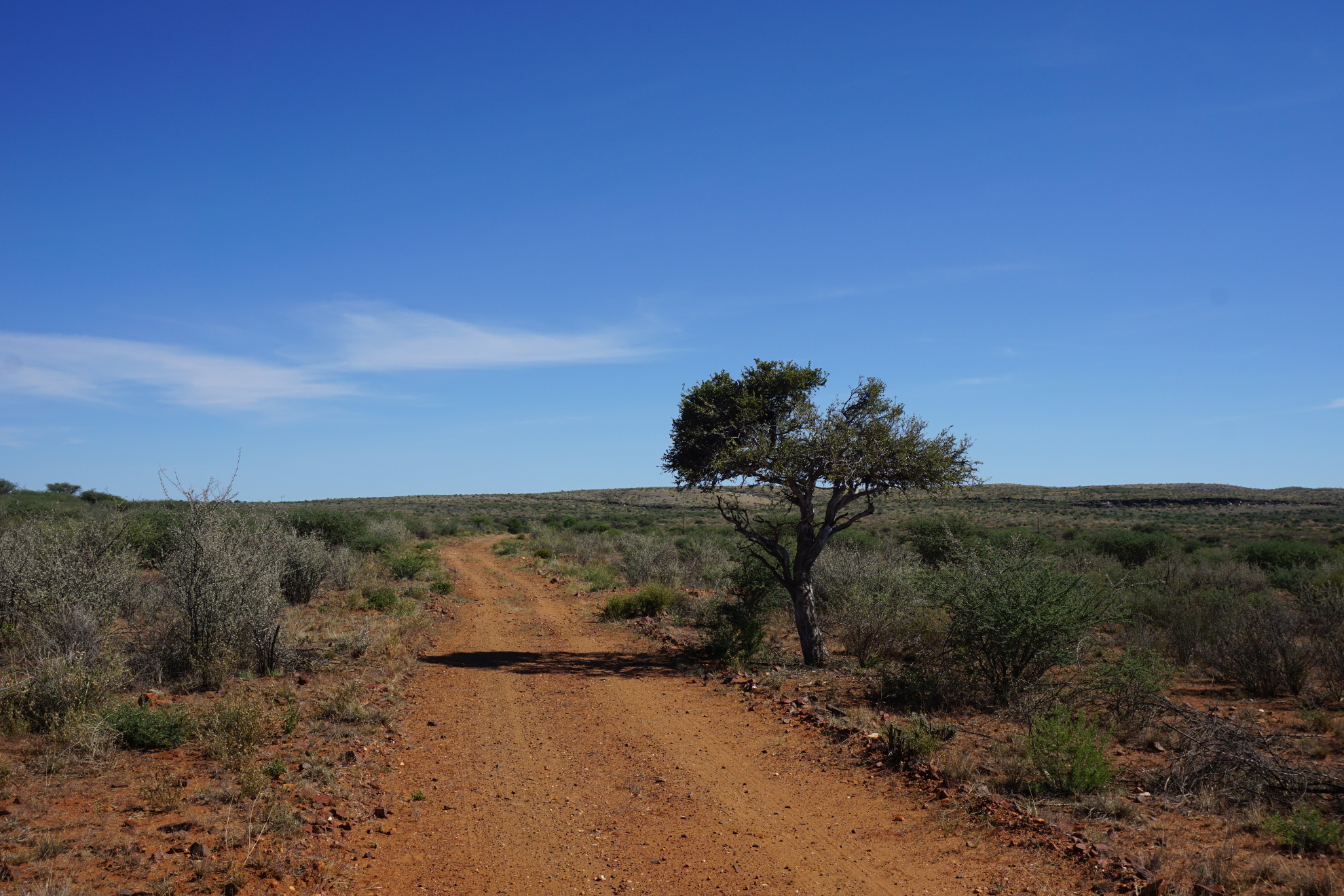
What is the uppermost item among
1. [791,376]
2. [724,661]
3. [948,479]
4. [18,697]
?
[791,376]

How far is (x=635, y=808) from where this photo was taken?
659 cm

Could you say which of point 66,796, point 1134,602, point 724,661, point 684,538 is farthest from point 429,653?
point 684,538

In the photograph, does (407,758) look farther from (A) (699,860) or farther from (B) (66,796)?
(A) (699,860)

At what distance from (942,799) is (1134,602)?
463 inches

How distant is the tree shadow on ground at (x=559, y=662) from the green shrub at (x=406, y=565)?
10030 mm

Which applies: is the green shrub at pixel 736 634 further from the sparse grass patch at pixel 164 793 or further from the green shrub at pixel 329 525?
the green shrub at pixel 329 525

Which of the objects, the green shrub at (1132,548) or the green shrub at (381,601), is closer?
the green shrub at (381,601)

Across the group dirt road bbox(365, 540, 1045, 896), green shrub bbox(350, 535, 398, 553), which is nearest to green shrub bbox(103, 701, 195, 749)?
dirt road bbox(365, 540, 1045, 896)

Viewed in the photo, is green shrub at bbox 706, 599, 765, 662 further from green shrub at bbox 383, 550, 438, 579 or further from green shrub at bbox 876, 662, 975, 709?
green shrub at bbox 383, 550, 438, 579

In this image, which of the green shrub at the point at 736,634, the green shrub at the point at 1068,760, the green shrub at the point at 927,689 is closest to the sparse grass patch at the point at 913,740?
the green shrub at the point at 1068,760

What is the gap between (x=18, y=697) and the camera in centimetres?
718

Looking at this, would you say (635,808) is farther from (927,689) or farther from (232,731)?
(927,689)

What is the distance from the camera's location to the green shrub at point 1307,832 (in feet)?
18.2

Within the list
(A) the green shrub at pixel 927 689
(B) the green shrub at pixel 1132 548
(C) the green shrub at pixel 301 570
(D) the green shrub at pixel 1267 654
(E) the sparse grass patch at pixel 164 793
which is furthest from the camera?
(B) the green shrub at pixel 1132 548
